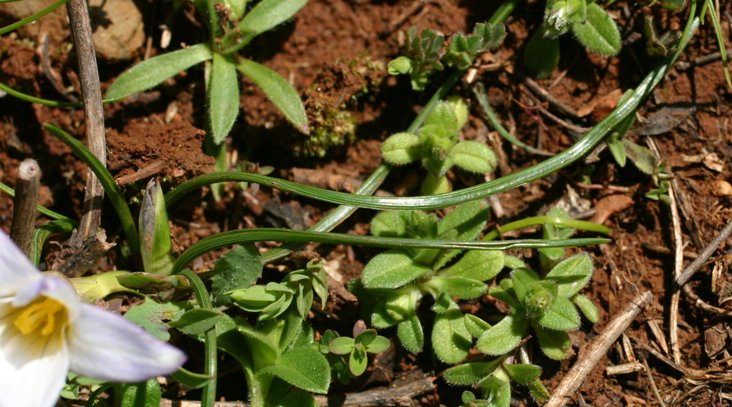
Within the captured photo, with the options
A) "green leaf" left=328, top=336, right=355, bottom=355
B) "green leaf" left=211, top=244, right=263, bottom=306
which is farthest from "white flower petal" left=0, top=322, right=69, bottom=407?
"green leaf" left=328, top=336, right=355, bottom=355

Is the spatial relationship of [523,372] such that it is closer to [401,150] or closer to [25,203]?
[401,150]

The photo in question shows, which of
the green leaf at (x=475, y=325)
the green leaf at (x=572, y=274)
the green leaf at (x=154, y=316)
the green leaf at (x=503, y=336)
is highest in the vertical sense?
the green leaf at (x=154, y=316)

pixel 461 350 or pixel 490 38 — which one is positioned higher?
pixel 490 38

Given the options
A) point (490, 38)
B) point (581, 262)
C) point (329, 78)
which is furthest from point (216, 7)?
point (581, 262)

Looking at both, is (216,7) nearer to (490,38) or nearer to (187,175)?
(187,175)

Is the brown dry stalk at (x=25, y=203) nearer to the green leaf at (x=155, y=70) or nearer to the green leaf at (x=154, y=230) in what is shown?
the green leaf at (x=154, y=230)

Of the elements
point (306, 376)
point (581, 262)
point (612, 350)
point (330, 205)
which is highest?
point (330, 205)

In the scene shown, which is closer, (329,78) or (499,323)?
(499,323)

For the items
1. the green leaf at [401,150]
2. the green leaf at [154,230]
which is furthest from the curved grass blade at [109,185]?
the green leaf at [401,150]
